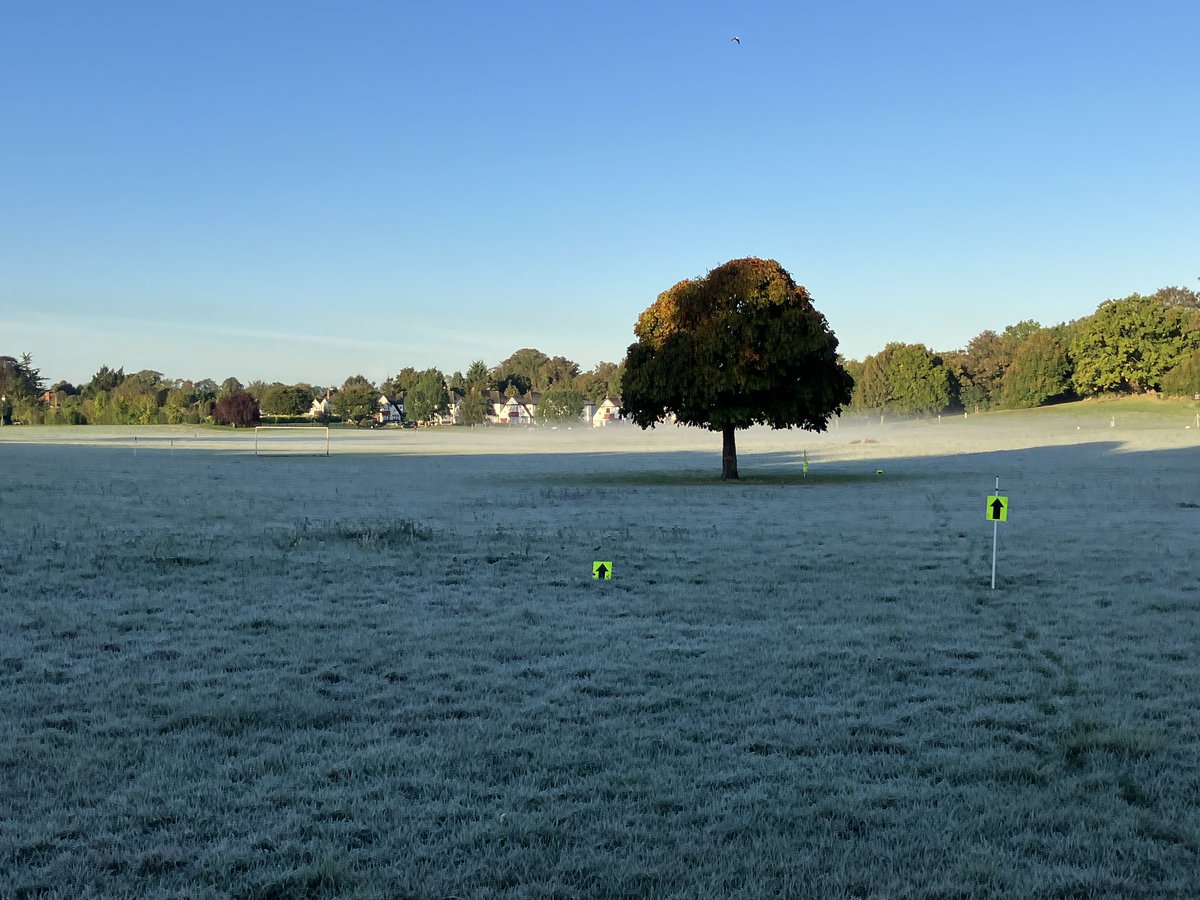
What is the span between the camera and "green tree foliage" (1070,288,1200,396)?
111 m

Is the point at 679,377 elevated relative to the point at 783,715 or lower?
elevated

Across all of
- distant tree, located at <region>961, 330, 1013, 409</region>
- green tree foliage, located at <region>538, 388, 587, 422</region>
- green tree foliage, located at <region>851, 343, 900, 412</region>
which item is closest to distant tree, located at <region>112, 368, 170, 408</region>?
green tree foliage, located at <region>538, 388, 587, 422</region>

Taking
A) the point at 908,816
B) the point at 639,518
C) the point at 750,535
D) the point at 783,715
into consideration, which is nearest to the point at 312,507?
the point at 639,518

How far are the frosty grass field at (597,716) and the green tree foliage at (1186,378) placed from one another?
309ft

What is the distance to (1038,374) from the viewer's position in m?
124

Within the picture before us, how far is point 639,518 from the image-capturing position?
2202 centimetres

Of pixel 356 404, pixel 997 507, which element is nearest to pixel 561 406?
pixel 356 404

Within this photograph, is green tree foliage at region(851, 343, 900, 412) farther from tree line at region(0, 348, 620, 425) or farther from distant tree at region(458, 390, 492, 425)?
distant tree at region(458, 390, 492, 425)

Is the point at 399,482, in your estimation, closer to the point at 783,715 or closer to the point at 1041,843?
the point at 783,715

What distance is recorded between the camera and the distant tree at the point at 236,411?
138 m

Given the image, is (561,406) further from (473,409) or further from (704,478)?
(704,478)

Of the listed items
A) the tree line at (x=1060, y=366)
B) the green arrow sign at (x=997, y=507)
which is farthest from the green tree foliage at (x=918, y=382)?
the green arrow sign at (x=997, y=507)

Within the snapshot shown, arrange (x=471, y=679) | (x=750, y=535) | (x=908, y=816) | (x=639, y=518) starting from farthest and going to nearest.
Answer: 1. (x=639, y=518)
2. (x=750, y=535)
3. (x=471, y=679)
4. (x=908, y=816)

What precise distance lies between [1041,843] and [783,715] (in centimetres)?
241
